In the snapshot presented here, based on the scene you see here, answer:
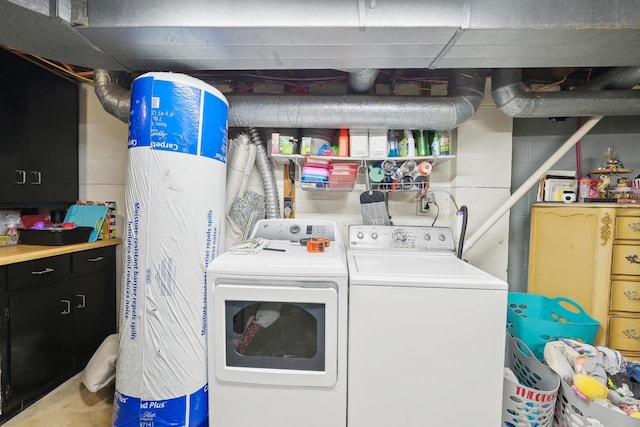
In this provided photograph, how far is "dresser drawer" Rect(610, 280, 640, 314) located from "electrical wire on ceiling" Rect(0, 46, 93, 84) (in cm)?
410

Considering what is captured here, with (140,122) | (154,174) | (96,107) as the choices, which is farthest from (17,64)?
(154,174)

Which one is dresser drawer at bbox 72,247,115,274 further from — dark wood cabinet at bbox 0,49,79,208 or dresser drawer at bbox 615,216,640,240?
dresser drawer at bbox 615,216,640,240

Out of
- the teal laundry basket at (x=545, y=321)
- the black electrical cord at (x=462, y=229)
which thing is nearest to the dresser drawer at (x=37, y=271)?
the black electrical cord at (x=462, y=229)

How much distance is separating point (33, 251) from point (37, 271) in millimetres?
124

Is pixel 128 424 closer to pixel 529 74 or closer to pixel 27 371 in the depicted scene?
pixel 27 371

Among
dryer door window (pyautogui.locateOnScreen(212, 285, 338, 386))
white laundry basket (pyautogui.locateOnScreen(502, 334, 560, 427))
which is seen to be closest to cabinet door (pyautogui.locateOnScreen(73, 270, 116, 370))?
dryer door window (pyautogui.locateOnScreen(212, 285, 338, 386))

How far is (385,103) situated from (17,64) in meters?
2.51

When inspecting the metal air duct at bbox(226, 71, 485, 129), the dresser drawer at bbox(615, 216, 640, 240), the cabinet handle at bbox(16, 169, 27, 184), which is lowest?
the dresser drawer at bbox(615, 216, 640, 240)

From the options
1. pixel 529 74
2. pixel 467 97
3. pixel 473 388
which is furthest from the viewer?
pixel 529 74

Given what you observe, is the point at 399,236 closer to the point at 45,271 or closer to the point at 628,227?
the point at 628,227

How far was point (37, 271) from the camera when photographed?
163 centimetres

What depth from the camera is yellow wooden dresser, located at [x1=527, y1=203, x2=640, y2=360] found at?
1.78 metres

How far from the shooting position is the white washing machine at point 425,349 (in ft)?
3.97

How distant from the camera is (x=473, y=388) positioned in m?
1.23
